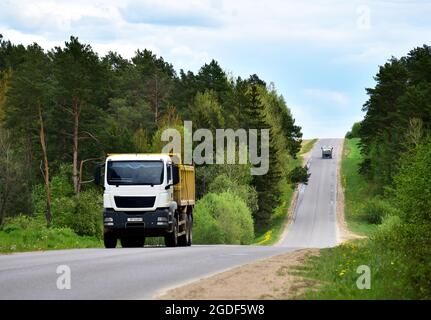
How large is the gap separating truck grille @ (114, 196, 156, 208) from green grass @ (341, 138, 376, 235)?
162ft

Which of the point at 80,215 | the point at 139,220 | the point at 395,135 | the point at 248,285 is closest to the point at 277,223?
the point at 395,135

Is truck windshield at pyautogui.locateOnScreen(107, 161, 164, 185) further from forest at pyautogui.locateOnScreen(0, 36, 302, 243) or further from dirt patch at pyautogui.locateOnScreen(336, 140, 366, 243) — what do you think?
dirt patch at pyautogui.locateOnScreen(336, 140, 366, 243)

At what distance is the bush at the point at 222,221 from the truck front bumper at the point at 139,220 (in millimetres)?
40501

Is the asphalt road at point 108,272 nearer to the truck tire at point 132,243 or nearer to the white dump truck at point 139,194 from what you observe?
the white dump truck at point 139,194

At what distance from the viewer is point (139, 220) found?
3164 cm

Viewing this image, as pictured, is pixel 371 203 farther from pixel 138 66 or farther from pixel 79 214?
pixel 79 214

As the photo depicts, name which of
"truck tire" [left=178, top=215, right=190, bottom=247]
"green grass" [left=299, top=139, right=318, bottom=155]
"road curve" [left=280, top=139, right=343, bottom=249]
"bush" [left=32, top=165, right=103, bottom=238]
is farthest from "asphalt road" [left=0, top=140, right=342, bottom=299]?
"green grass" [left=299, top=139, right=318, bottom=155]

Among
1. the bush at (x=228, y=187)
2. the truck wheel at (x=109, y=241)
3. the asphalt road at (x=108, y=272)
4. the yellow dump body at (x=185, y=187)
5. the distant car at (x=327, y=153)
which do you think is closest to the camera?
the asphalt road at (x=108, y=272)

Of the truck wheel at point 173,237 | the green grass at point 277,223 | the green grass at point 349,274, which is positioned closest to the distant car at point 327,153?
the green grass at point 277,223

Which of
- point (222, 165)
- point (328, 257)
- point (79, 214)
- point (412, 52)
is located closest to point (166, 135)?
point (222, 165)

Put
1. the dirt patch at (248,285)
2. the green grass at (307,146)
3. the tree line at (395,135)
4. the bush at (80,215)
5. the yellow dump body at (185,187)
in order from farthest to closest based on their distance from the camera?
the green grass at (307,146) < the bush at (80,215) < the yellow dump body at (185,187) < the tree line at (395,135) < the dirt patch at (248,285)

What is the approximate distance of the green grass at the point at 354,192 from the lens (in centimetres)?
9600

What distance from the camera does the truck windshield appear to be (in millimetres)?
31438

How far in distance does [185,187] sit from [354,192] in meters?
87.8
